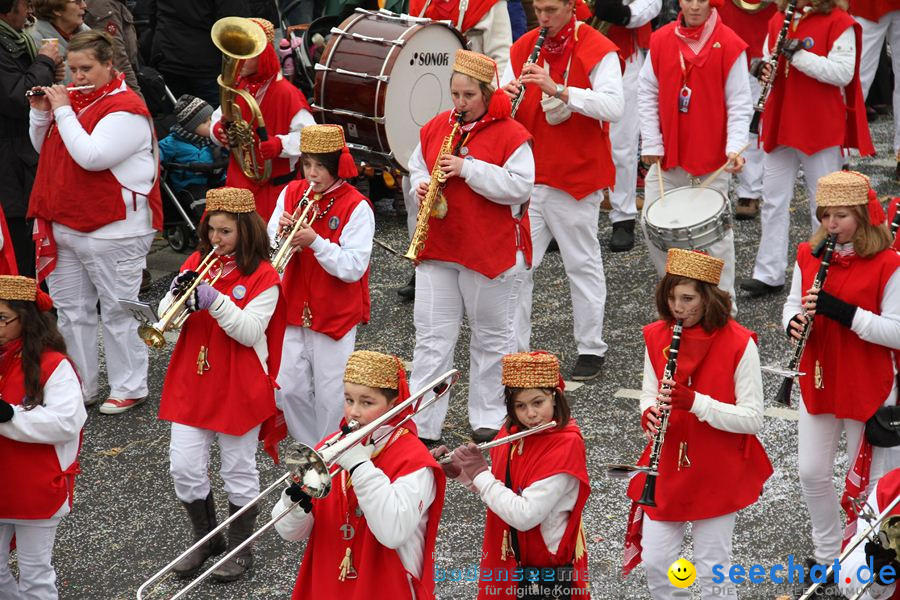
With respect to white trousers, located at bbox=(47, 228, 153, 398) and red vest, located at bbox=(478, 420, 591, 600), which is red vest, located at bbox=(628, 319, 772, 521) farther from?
white trousers, located at bbox=(47, 228, 153, 398)

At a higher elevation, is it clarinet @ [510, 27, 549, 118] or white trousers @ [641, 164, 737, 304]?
clarinet @ [510, 27, 549, 118]

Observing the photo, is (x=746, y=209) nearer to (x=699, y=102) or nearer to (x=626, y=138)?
(x=626, y=138)

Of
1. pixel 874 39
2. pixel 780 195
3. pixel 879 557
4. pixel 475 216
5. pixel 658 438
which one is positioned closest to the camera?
pixel 879 557

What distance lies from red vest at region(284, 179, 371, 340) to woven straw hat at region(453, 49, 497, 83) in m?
0.89

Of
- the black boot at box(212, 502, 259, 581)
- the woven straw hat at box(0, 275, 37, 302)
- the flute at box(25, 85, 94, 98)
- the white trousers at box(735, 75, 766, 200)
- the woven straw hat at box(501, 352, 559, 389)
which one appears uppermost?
the woven straw hat at box(501, 352, 559, 389)

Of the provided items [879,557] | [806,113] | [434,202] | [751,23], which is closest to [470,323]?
[434,202]

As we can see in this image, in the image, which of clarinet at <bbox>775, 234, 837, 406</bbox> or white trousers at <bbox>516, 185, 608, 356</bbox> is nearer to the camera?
clarinet at <bbox>775, 234, 837, 406</bbox>

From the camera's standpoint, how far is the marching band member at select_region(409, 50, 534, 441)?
672cm

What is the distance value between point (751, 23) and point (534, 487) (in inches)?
268

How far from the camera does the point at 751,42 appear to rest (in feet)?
34.2

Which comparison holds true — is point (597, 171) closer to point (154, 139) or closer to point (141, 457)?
point (154, 139)

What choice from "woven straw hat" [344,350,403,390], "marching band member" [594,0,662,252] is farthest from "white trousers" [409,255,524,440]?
"marching band member" [594,0,662,252]

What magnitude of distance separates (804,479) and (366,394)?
2.37 metres

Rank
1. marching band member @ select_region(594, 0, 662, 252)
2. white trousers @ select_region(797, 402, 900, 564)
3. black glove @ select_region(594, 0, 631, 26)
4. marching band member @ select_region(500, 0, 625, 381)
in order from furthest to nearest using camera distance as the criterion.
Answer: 1. marching band member @ select_region(594, 0, 662, 252)
2. black glove @ select_region(594, 0, 631, 26)
3. marching band member @ select_region(500, 0, 625, 381)
4. white trousers @ select_region(797, 402, 900, 564)
